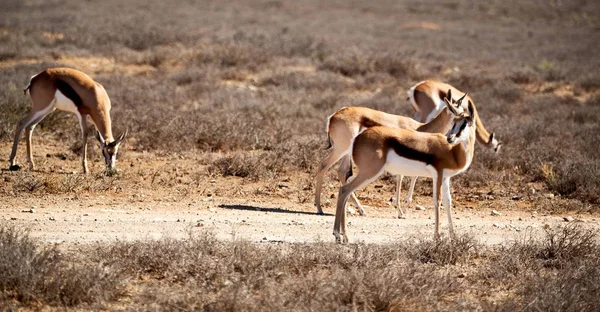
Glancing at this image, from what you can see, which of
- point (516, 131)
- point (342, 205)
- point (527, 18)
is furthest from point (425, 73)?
point (527, 18)

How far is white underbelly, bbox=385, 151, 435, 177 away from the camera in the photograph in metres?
7.77

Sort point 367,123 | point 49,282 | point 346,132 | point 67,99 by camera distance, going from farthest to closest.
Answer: point 67,99, point 367,123, point 346,132, point 49,282

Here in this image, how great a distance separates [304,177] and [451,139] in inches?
151

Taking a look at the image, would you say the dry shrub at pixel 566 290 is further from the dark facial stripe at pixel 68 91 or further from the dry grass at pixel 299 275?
the dark facial stripe at pixel 68 91

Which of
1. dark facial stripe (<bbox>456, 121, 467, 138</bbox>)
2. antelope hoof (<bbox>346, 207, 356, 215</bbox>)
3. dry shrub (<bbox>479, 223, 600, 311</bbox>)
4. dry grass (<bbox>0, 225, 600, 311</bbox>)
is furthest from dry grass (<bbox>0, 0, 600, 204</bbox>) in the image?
dry grass (<bbox>0, 225, 600, 311</bbox>)

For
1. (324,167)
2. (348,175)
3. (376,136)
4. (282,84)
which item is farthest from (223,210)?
(282,84)

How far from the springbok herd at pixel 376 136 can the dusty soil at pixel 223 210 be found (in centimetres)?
49

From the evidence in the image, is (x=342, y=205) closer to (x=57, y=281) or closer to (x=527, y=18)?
(x=57, y=281)

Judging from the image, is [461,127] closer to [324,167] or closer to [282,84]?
[324,167]

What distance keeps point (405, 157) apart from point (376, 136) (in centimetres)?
42

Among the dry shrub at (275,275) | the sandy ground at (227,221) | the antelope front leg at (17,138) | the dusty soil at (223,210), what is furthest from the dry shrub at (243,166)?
Answer: the dry shrub at (275,275)

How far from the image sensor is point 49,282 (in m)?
5.86

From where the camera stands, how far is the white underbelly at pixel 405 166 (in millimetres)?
7773

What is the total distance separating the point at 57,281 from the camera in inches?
230
